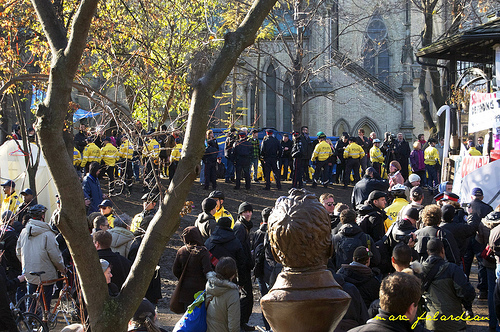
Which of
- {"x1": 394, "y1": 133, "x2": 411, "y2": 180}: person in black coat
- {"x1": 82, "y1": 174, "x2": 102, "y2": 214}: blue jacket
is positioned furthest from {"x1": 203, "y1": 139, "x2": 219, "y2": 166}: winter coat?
{"x1": 394, "y1": 133, "x2": 411, "y2": 180}: person in black coat

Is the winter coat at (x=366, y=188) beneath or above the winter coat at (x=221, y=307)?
above

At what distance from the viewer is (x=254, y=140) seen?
19.2m

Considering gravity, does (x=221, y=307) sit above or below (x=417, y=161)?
below

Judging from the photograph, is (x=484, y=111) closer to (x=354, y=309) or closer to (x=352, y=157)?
(x=352, y=157)

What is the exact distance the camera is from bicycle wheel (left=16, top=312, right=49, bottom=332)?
7746mm

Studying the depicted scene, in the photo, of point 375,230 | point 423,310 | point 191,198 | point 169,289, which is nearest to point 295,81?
point 191,198

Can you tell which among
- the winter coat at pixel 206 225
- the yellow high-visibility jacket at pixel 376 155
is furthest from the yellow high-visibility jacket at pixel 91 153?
the winter coat at pixel 206 225

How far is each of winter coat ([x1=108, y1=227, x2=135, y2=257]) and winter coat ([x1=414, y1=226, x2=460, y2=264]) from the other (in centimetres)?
393

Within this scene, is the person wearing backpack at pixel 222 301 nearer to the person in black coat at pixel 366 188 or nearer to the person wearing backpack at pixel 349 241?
the person wearing backpack at pixel 349 241

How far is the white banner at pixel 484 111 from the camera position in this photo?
14353 mm

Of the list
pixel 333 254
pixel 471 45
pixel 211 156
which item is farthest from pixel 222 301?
pixel 471 45

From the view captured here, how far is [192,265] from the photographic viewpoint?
720 cm

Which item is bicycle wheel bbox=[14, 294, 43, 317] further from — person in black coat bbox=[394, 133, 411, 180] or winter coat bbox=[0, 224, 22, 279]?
person in black coat bbox=[394, 133, 411, 180]

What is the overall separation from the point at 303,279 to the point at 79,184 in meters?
1.73
